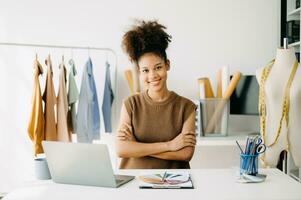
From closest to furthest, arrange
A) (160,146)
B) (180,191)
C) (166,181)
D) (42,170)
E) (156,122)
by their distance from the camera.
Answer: (180,191), (166,181), (42,170), (160,146), (156,122)

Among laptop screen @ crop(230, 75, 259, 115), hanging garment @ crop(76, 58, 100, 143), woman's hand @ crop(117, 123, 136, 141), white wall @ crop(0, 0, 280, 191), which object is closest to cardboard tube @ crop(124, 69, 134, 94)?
white wall @ crop(0, 0, 280, 191)

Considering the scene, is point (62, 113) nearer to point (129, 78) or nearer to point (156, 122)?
point (129, 78)

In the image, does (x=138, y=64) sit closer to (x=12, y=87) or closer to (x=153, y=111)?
(x=153, y=111)

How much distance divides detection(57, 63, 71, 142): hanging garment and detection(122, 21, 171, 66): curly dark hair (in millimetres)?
1086

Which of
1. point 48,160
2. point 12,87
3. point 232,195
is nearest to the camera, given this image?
point 232,195

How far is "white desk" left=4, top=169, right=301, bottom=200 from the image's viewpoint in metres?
1.43

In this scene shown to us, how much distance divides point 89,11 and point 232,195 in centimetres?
274

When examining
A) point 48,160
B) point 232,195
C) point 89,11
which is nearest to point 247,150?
point 232,195

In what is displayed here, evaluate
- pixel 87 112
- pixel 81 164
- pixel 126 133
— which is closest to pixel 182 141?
pixel 126 133

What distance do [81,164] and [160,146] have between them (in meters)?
→ 0.62

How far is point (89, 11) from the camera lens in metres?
3.71

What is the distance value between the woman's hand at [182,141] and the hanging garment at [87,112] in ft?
4.37

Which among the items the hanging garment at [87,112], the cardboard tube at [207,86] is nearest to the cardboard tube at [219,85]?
the cardboard tube at [207,86]

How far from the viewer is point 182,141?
83.0 inches
